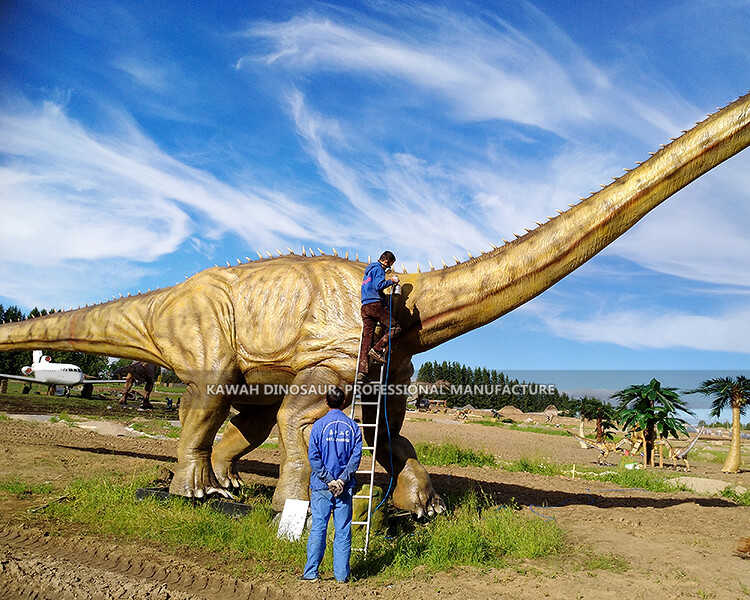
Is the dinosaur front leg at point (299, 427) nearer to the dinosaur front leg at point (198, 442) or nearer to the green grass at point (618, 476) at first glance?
the dinosaur front leg at point (198, 442)

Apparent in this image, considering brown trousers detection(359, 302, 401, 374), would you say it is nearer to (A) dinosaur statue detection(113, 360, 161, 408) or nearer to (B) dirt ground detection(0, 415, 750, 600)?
(B) dirt ground detection(0, 415, 750, 600)

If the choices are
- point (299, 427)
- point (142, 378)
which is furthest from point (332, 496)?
→ point (142, 378)

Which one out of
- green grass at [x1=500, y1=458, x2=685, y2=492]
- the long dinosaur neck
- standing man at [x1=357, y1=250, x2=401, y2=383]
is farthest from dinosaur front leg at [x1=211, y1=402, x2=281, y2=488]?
green grass at [x1=500, y1=458, x2=685, y2=492]

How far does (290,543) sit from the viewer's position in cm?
489

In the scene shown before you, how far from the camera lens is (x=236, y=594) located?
4.03m

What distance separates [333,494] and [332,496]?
0.08 m

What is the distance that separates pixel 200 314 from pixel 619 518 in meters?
5.53

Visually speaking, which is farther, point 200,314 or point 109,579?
point 200,314

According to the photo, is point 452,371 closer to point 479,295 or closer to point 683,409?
point 683,409

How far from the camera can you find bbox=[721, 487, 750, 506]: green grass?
783 centimetres

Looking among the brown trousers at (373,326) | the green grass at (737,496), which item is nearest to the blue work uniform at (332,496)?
the brown trousers at (373,326)

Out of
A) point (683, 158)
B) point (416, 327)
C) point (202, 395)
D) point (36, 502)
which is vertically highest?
point (683, 158)

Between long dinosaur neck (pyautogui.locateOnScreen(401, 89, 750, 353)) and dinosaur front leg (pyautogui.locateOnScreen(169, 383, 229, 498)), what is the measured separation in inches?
93.4

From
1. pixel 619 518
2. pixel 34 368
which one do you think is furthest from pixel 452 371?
pixel 619 518
